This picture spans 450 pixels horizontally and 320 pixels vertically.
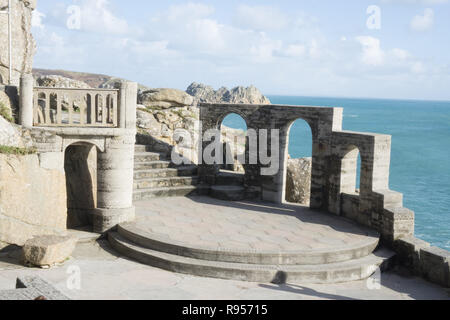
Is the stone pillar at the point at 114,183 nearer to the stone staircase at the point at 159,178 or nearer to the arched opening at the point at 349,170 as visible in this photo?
the stone staircase at the point at 159,178

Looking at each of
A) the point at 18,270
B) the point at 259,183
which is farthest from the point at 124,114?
→ the point at 259,183

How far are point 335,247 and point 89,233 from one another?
650cm

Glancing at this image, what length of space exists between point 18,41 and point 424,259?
51.6ft

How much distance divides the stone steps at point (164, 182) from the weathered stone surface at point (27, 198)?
398 centimetres

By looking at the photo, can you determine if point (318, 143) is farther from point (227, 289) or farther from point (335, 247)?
point (227, 289)

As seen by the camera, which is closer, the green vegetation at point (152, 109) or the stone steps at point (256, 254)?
the stone steps at point (256, 254)

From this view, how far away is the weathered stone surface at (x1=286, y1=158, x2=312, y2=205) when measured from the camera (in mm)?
21094

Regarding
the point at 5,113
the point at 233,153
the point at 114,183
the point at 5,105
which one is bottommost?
the point at 114,183

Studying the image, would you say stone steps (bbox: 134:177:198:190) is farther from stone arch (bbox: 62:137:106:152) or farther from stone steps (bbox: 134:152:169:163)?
stone arch (bbox: 62:137:106:152)

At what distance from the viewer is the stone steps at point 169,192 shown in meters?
16.3

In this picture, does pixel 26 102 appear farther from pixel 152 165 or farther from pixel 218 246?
pixel 218 246

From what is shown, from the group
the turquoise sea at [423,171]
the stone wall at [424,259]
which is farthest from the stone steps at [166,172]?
the turquoise sea at [423,171]

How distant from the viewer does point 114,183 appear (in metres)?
13.5

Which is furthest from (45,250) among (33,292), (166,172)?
(166,172)
